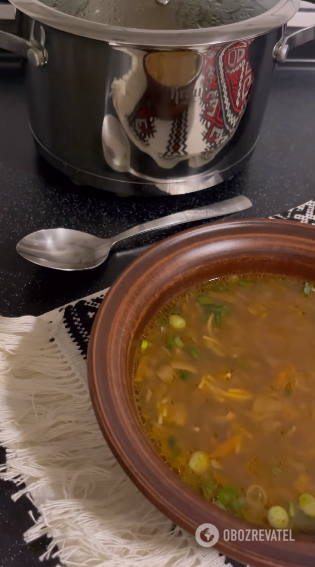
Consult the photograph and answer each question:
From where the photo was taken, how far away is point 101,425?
53 cm

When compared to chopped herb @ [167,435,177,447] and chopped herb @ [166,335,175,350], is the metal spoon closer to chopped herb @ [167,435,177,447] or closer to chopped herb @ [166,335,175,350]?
chopped herb @ [166,335,175,350]

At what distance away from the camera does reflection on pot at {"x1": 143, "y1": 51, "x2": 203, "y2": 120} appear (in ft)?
2.46

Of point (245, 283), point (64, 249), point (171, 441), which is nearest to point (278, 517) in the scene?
point (171, 441)

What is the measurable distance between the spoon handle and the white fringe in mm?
288

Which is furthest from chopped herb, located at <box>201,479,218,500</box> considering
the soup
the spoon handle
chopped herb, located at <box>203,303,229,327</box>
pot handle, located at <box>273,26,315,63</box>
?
pot handle, located at <box>273,26,315,63</box>

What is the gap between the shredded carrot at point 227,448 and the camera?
2.01ft

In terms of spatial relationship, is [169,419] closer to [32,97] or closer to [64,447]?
[64,447]

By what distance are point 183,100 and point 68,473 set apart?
1.90 feet

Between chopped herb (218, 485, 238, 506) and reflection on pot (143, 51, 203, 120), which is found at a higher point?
reflection on pot (143, 51, 203, 120)

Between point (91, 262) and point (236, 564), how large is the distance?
0.52m

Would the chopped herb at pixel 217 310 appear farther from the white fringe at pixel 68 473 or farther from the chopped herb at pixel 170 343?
the white fringe at pixel 68 473

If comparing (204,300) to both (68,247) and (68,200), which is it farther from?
(68,200)

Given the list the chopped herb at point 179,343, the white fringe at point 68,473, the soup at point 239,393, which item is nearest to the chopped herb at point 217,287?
the soup at point 239,393

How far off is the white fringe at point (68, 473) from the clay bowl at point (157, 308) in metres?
0.10
